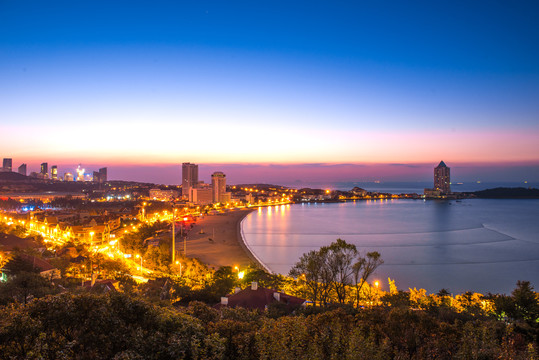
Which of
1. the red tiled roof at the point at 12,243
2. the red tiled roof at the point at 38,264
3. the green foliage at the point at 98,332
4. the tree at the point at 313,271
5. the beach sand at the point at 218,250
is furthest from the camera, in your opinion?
the beach sand at the point at 218,250

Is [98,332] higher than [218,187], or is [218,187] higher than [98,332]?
[98,332]

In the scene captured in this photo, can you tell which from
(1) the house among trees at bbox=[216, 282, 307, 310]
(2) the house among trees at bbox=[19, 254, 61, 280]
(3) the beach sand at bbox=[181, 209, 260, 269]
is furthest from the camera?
(3) the beach sand at bbox=[181, 209, 260, 269]

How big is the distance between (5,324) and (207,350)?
1304 mm

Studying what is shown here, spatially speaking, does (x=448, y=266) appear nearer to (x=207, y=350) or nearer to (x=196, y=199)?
(x=207, y=350)

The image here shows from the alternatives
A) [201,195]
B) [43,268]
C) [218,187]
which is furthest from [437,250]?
[218,187]

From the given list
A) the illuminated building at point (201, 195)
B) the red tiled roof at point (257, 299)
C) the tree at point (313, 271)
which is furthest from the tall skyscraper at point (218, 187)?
the red tiled roof at point (257, 299)

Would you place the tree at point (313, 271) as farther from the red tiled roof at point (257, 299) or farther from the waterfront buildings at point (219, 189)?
the waterfront buildings at point (219, 189)

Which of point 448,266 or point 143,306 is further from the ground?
point 143,306

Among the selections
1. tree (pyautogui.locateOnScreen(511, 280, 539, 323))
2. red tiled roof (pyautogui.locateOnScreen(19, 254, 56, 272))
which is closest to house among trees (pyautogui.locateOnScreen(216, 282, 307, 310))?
tree (pyautogui.locateOnScreen(511, 280, 539, 323))

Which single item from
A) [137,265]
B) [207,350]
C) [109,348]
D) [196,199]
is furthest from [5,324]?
[196,199]

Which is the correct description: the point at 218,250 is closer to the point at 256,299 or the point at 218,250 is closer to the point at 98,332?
the point at 256,299

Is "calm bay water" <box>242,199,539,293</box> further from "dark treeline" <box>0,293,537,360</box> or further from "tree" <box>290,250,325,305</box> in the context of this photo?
"dark treeline" <box>0,293,537,360</box>

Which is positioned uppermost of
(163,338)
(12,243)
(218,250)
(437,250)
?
(163,338)

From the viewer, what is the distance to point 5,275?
299 inches
